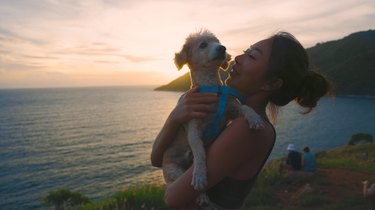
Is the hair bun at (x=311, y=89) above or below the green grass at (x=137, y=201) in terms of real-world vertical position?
above

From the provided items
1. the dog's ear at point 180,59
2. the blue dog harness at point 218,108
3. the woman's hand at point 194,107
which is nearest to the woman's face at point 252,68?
the blue dog harness at point 218,108

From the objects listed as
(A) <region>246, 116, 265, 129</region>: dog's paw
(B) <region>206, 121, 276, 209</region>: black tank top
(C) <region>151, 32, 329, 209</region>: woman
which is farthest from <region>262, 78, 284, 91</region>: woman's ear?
(B) <region>206, 121, 276, 209</region>: black tank top

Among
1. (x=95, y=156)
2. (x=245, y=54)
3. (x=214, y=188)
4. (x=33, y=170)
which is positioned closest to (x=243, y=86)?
(x=245, y=54)

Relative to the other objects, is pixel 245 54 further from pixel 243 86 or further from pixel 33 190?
pixel 33 190

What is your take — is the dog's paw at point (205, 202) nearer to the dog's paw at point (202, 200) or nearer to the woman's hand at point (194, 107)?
the dog's paw at point (202, 200)

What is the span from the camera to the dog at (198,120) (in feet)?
9.86

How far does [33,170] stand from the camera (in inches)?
1857

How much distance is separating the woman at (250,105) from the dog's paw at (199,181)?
0.05 m

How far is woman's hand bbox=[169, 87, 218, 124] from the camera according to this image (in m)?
3.25

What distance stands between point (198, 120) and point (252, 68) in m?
0.70

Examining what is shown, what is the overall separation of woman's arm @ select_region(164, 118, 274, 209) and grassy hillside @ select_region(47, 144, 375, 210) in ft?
23.6

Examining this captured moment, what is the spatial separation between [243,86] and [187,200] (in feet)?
4.02

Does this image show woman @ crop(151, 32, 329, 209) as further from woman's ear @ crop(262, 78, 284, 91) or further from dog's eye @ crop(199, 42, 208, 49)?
dog's eye @ crop(199, 42, 208, 49)

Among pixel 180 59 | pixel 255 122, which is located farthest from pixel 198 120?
pixel 180 59
